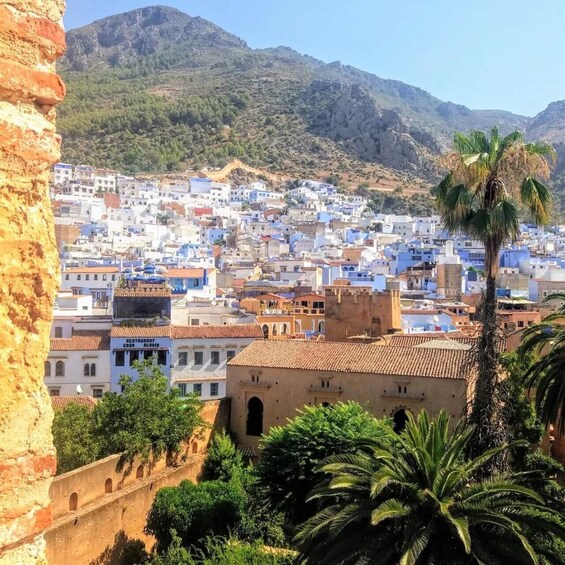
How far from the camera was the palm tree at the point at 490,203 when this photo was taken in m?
10.4

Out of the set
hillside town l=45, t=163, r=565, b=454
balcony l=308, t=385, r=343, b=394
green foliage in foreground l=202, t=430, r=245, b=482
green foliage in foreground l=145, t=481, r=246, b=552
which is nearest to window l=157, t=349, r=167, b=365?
hillside town l=45, t=163, r=565, b=454

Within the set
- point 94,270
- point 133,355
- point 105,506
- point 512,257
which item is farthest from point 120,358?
point 512,257

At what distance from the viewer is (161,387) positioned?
20.4 meters

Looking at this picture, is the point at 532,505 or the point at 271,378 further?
the point at 271,378

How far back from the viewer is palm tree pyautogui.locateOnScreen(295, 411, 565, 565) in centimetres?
859

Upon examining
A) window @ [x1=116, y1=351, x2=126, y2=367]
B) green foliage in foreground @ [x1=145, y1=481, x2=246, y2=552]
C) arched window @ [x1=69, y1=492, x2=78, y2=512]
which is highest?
window @ [x1=116, y1=351, x2=126, y2=367]

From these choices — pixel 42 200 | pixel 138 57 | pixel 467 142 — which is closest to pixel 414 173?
pixel 138 57

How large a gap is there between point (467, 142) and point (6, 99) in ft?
31.6

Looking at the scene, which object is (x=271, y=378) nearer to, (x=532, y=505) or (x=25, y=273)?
(x=532, y=505)

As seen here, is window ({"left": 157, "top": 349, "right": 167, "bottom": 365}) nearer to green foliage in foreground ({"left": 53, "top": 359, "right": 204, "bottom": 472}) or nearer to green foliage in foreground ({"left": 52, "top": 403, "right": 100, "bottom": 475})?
green foliage in foreground ({"left": 53, "top": 359, "right": 204, "bottom": 472})

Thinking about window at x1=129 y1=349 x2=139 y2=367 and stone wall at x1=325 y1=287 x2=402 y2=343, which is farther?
stone wall at x1=325 y1=287 x2=402 y2=343

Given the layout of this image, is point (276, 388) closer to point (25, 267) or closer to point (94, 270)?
point (25, 267)

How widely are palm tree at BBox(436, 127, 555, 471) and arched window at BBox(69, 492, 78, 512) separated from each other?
31.9 feet

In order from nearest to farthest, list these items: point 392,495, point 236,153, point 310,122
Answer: point 392,495 < point 236,153 < point 310,122
